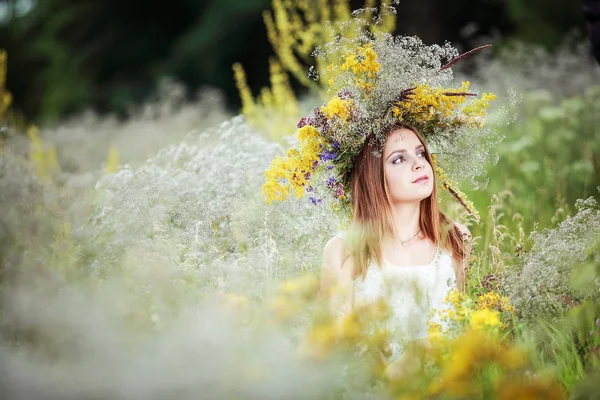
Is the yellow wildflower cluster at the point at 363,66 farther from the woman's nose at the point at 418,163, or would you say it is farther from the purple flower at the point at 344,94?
the woman's nose at the point at 418,163

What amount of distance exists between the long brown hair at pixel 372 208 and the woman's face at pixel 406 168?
28 millimetres

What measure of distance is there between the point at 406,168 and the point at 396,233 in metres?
0.32

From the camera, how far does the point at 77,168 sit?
7199 millimetres

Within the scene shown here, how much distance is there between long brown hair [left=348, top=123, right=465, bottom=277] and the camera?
114 inches

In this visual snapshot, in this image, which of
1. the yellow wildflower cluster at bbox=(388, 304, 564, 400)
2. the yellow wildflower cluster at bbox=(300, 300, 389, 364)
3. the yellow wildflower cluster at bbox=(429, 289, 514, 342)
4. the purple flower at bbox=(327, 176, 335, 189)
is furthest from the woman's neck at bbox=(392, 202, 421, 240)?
the yellow wildflower cluster at bbox=(300, 300, 389, 364)

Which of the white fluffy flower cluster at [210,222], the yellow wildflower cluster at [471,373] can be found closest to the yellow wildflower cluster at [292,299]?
the yellow wildflower cluster at [471,373]

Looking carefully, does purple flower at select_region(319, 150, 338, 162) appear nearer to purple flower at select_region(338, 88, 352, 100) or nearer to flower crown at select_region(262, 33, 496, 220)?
flower crown at select_region(262, 33, 496, 220)

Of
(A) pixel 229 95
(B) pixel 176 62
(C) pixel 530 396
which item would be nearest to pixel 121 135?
(B) pixel 176 62

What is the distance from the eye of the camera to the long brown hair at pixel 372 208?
9.50ft

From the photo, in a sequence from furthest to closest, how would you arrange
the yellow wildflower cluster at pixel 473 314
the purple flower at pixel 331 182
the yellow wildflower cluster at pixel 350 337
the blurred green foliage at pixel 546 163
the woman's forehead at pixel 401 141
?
the blurred green foliage at pixel 546 163
the purple flower at pixel 331 182
the woman's forehead at pixel 401 141
the yellow wildflower cluster at pixel 473 314
the yellow wildflower cluster at pixel 350 337

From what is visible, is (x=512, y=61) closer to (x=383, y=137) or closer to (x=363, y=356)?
(x=383, y=137)

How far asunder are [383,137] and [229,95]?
10.4 metres

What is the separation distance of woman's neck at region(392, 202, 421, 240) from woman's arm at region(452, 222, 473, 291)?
24cm

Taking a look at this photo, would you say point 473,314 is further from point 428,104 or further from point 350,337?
point 428,104
